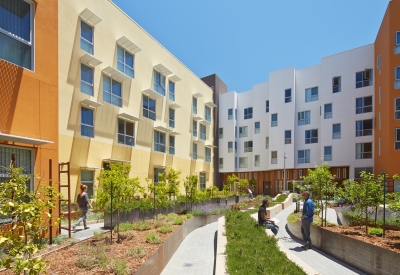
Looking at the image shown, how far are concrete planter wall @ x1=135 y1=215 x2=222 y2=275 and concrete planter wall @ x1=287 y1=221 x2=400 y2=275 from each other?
5329mm

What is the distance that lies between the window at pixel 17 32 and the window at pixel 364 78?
35.3 metres

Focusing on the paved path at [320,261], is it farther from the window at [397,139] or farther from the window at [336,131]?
the window at [336,131]

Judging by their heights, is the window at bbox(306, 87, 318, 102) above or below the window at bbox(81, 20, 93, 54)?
above

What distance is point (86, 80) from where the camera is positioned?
18031 millimetres

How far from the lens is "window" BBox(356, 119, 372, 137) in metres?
32.2

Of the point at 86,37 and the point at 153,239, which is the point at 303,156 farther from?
the point at 153,239

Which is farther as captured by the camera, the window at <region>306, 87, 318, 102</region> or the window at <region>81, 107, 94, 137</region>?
the window at <region>306, 87, 318, 102</region>

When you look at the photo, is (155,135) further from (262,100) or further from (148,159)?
(262,100)

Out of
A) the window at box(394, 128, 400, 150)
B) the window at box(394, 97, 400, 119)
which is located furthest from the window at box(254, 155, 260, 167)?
the window at box(394, 97, 400, 119)

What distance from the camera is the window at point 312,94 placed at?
1457 inches

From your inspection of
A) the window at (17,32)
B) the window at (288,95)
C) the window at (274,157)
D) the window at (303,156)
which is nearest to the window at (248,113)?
the window at (288,95)

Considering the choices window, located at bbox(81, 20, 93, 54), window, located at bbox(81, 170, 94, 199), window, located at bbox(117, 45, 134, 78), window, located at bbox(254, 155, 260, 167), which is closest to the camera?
window, located at bbox(81, 170, 94, 199)

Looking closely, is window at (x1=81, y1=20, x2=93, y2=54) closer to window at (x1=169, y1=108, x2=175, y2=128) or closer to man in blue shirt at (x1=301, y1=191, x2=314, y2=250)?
window at (x1=169, y1=108, x2=175, y2=128)

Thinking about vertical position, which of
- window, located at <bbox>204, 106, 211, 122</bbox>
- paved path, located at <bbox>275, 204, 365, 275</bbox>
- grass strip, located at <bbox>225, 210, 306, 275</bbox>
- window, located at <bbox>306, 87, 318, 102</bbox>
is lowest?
paved path, located at <bbox>275, 204, 365, 275</bbox>
